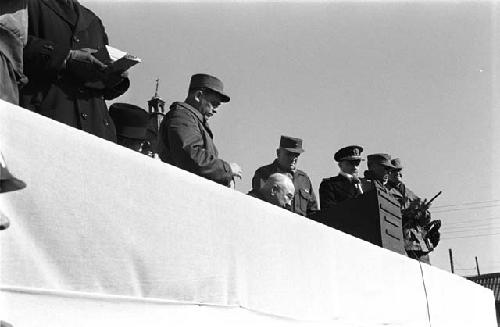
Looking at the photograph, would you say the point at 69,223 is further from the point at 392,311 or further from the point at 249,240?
the point at 392,311

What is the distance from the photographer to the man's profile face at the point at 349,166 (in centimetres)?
495

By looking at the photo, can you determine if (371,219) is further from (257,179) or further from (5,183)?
(5,183)

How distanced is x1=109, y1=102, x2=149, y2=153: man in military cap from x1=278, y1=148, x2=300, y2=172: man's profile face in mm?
1595

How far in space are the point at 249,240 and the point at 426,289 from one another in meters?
1.71

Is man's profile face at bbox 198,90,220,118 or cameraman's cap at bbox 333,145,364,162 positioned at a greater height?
cameraman's cap at bbox 333,145,364,162

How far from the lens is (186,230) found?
1.56 m

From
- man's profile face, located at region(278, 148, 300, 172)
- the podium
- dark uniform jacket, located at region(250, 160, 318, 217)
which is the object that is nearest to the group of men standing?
the podium

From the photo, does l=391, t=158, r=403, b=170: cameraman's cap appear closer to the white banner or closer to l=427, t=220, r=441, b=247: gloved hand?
l=427, t=220, r=441, b=247: gloved hand

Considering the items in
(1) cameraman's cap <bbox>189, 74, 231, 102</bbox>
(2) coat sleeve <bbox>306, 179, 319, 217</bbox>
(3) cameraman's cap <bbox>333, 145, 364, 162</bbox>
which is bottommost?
(2) coat sleeve <bbox>306, 179, 319, 217</bbox>

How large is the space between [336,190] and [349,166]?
362 millimetres

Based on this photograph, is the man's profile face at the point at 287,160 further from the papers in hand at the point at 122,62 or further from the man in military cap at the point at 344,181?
the papers in hand at the point at 122,62

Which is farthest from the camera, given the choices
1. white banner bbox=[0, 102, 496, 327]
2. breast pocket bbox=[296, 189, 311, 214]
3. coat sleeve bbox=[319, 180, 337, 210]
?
coat sleeve bbox=[319, 180, 337, 210]

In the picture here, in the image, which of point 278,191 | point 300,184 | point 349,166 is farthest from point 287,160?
point 278,191

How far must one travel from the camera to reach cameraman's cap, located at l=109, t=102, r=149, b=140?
115 inches
